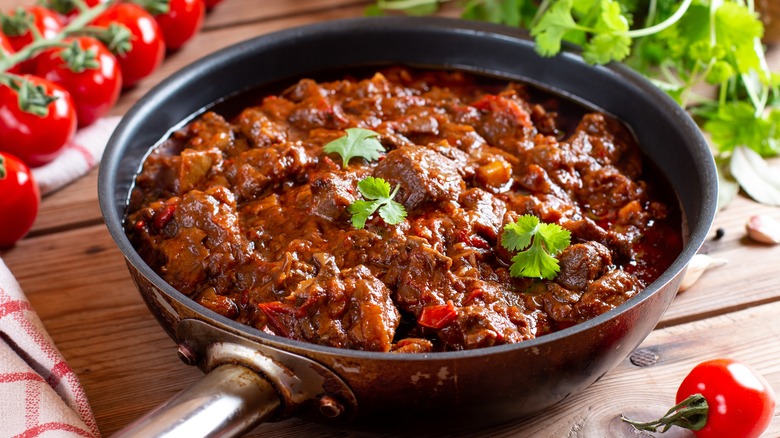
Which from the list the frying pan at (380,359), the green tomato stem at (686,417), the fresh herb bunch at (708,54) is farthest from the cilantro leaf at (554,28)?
the green tomato stem at (686,417)

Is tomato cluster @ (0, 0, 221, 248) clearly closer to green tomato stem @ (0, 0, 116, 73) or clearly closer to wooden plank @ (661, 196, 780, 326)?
green tomato stem @ (0, 0, 116, 73)

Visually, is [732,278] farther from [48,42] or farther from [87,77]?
[48,42]

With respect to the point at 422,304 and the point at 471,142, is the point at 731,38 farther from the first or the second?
the point at 422,304

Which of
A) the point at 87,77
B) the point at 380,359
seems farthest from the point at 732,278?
the point at 87,77

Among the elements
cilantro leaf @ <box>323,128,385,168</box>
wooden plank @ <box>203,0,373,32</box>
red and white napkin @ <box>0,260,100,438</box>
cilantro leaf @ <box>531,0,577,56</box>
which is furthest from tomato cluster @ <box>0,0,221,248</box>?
cilantro leaf @ <box>531,0,577,56</box>

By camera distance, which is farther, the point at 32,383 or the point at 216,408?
the point at 32,383

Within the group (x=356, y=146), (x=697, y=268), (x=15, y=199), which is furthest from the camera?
(x=15, y=199)

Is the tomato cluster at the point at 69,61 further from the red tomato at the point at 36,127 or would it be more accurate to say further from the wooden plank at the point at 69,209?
the wooden plank at the point at 69,209

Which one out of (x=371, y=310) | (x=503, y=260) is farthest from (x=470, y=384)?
(x=503, y=260)
